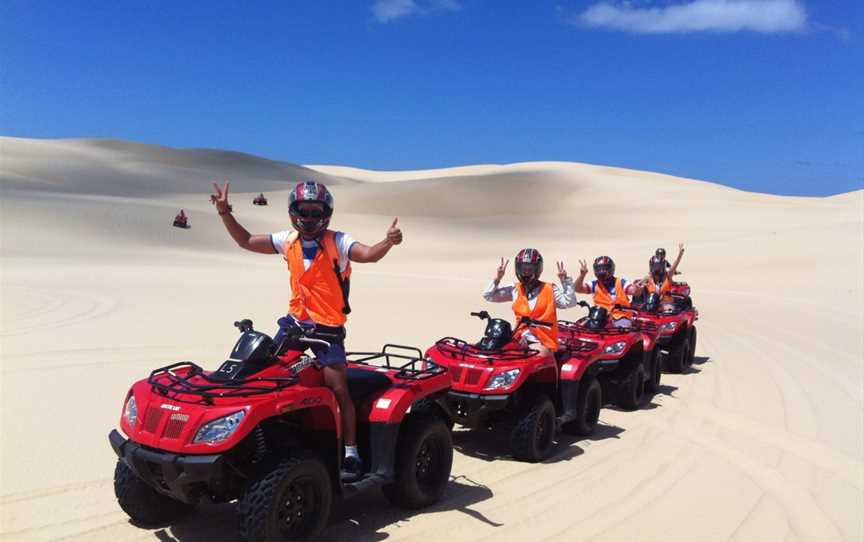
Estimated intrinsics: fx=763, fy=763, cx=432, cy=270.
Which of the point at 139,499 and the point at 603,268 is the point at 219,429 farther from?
the point at 603,268

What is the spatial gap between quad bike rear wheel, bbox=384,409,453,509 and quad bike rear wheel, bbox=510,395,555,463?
3.74 feet

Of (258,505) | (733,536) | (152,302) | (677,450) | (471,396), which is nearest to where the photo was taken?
(258,505)

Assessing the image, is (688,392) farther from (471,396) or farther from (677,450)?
(471,396)

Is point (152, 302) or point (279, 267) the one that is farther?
point (279, 267)

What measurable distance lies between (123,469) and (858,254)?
103ft

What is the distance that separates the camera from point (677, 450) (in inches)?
286

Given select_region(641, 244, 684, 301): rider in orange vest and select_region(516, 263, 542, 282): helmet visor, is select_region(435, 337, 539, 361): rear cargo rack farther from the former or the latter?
select_region(641, 244, 684, 301): rider in orange vest

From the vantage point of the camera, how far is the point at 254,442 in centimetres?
441

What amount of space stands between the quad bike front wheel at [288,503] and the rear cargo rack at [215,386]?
0.44 metres

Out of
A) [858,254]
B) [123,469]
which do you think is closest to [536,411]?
[123,469]

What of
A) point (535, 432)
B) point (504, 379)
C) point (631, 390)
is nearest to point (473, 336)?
point (631, 390)

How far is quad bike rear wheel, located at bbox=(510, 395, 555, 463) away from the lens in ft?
21.5

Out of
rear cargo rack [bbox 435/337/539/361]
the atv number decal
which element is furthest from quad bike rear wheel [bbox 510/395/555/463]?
the atv number decal

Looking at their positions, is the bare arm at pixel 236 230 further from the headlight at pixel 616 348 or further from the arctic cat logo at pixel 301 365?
the headlight at pixel 616 348
